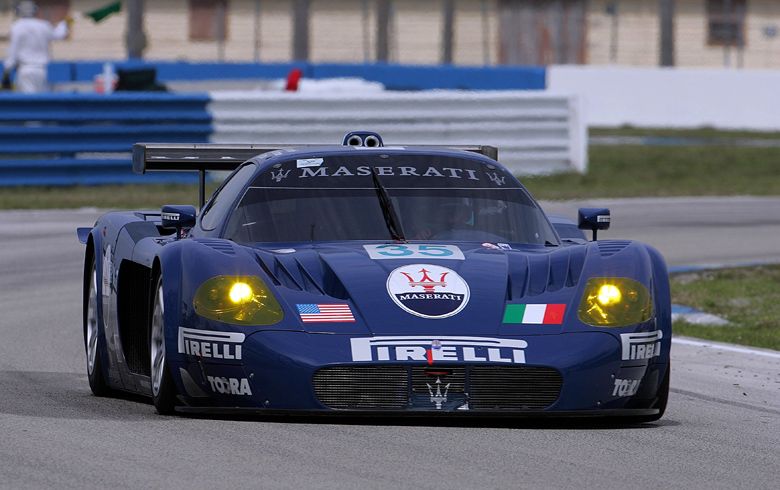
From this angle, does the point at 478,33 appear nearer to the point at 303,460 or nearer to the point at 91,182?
the point at 91,182

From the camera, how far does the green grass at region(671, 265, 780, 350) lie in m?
10.8

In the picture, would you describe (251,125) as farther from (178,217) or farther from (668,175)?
(178,217)

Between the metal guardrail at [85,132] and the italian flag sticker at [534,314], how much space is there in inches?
567

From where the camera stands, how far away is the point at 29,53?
2694cm

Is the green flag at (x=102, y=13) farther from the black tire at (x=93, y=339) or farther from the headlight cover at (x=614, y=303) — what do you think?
the headlight cover at (x=614, y=303)

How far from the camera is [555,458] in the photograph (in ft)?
19.0

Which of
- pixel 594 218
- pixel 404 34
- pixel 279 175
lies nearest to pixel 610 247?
pixel 594 218

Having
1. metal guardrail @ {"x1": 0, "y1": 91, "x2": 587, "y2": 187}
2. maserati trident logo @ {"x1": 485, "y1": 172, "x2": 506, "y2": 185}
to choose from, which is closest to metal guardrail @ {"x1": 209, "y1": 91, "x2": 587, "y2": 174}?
metal guardrail @ {"x1": 0, "y1": 91, "x2": 587, "y2": 187}

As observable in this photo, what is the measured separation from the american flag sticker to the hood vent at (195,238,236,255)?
45cm

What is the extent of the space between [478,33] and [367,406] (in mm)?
38166

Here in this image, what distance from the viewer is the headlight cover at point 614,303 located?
653 cm

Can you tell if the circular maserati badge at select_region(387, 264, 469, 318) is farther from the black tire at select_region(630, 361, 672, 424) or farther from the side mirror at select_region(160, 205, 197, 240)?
the side mirror at select_region(160, 205, 197, 240)

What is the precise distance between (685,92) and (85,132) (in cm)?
1973

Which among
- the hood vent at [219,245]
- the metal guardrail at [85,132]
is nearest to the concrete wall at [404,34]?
the metal guardrail at [85,132]
